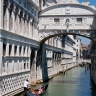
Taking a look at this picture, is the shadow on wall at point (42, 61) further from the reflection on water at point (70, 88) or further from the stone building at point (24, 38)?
the reflection on water at point (70, 88)

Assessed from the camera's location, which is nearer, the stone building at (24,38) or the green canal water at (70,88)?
the stone building at (24,38)

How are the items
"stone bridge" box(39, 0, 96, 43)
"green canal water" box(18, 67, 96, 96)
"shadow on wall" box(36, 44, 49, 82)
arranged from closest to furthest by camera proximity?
"green canal water" box(18, 67, 96, 96)
"stone bridge" box(39, 0, 96, 43)
"shadow on wall" box(36, 44, 49, 82)

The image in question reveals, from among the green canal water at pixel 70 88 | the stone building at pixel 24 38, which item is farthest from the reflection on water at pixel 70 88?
the stone building at pixel 24 38

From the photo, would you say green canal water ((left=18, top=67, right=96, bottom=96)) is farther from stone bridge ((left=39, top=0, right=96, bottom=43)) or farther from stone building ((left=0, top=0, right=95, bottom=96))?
stone bridge ((left=39, top=0, right=96, bottom=43))

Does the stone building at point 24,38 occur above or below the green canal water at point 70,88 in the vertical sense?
above

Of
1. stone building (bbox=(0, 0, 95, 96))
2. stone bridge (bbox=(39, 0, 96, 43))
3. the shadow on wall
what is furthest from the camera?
the shadow on wall

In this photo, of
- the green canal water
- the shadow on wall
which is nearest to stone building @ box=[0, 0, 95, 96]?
the shadow on wall

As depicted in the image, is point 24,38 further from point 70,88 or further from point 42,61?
point 42,61

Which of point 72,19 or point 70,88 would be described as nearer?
point 70,88

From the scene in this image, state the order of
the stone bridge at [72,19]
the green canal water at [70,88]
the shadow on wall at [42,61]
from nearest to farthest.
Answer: the green canal water at [70,88] → the stone bridge at [72,19] → the shadow on wall at [42,61]

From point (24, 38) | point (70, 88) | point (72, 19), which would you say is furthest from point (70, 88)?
point (24, 38)

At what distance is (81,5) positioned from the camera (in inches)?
620

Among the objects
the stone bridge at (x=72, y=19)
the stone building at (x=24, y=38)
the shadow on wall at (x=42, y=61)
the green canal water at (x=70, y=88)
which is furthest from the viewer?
the shadow on wall at (x=42, y=61)

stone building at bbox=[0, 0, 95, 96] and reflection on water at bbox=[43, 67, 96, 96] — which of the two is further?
reflection on water at bbox=[43, 67, 96, 96]
